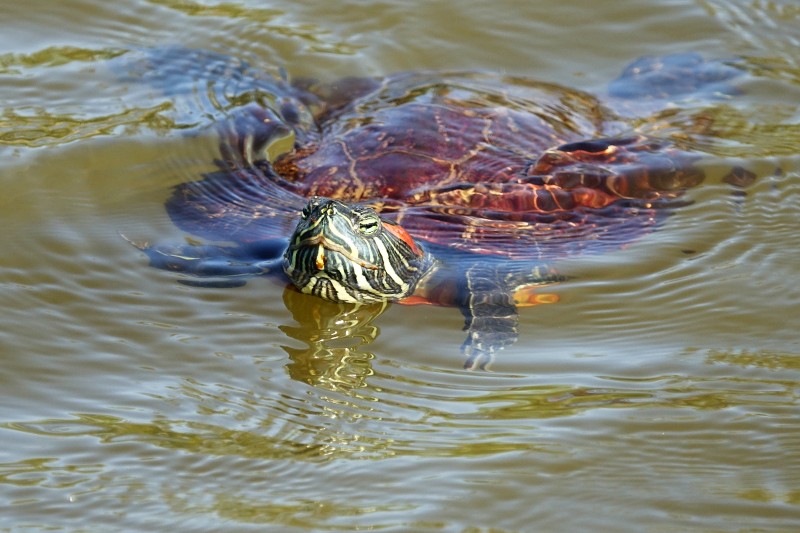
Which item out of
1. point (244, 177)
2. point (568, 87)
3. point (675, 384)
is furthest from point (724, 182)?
point (244, 177)

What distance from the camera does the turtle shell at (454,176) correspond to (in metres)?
4.71

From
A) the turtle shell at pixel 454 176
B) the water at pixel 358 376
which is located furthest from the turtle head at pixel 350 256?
the turtle shell at pixel 454 176

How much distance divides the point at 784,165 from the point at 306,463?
3.59 meters

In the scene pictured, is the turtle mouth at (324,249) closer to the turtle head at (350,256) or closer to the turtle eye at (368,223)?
the turtle head at (350,256)

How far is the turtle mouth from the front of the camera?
13.4 feet

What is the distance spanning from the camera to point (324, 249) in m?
4.14

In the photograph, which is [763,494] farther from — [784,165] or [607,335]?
[784,165]

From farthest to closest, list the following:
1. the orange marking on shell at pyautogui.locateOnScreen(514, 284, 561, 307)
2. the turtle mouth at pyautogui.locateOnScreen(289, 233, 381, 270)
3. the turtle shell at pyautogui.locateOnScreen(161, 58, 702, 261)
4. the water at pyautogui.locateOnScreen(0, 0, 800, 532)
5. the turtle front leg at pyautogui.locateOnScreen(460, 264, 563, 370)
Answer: the turtle shell at pyautogui.locateOnScreen(161, 58, 702, 261) → the orange marking on shell at pyautogui.locateOnScreen(514, 284, 561, 307) → the turtle mouth at pyautogui.locateOnScreen(289, 233, 381, 270) → the turtle front leg at pyautogui.locateOnScreen(460, 264, 563, 370) → the water at pyautogui.locateOnScreen(0, 0, 800, 532)

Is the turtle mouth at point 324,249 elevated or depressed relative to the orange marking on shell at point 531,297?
elevated

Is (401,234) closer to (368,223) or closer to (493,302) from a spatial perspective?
(368,223)

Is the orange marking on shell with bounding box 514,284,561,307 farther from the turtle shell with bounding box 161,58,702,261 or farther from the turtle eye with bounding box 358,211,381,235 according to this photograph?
the turtle eye with bounding box 358,211,381,235

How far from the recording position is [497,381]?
3.64m

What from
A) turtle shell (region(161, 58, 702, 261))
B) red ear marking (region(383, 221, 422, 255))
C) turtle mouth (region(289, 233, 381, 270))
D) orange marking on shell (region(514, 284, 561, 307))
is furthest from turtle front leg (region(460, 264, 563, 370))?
turtle mouth (region(289, 233, 381, 270))

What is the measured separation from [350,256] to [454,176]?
2.90ft
